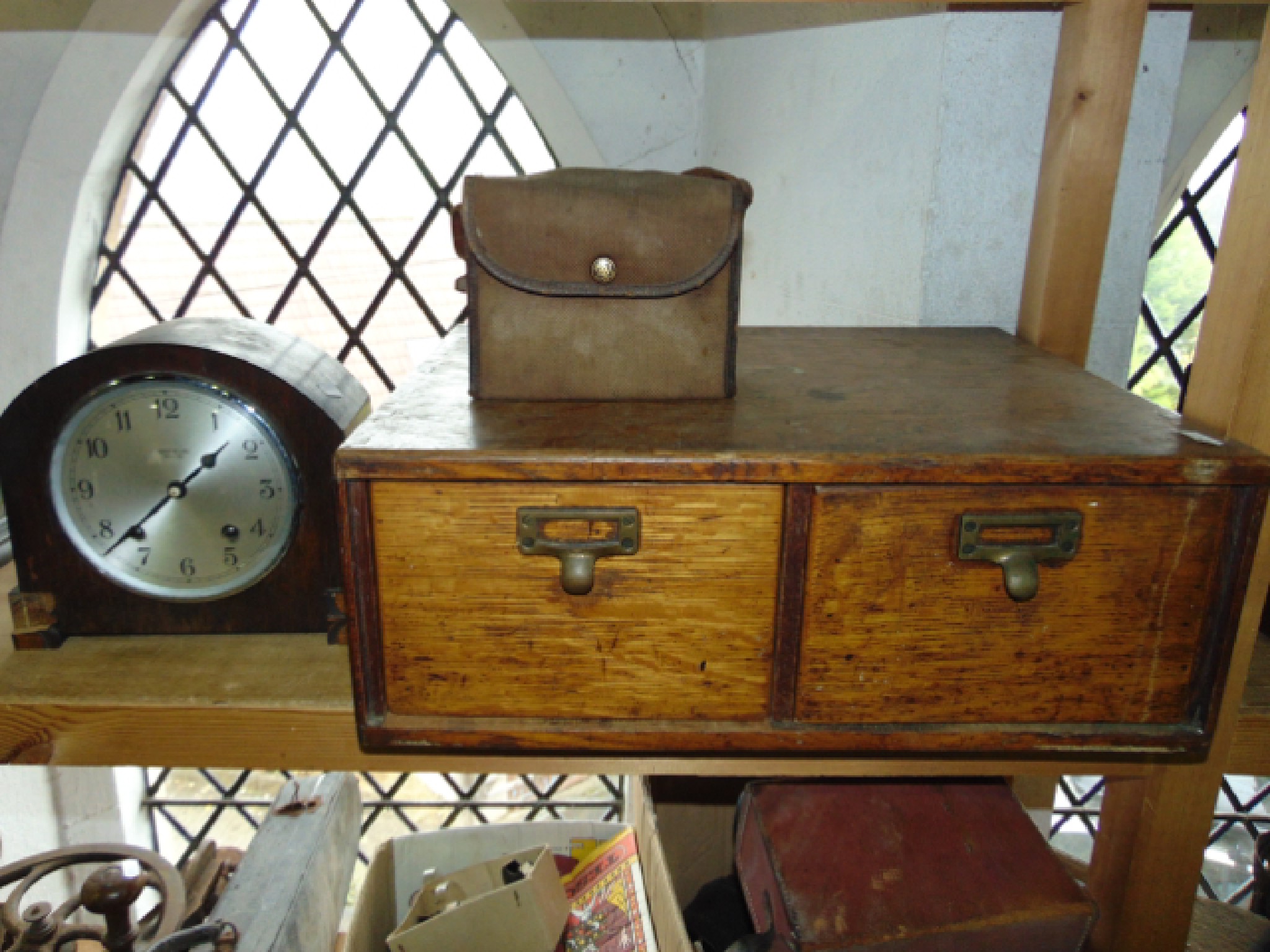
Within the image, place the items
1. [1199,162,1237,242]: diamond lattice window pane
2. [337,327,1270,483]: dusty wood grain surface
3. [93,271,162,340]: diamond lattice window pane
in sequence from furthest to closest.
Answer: [93,271,162,340]: diamond lattice window pane < [1199,162,1237,242]: diamond lattice window pane < [337,327,1270,483]: dusty wood grain surface

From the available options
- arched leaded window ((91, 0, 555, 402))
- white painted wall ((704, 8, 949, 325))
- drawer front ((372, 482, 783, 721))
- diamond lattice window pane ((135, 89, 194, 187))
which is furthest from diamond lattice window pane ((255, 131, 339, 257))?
drawer front ((372, 482, 783, 721))

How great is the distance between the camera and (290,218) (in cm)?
218

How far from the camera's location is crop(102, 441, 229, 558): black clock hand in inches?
32.6

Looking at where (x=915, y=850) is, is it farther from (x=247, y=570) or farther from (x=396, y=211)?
(x=396, y=211)

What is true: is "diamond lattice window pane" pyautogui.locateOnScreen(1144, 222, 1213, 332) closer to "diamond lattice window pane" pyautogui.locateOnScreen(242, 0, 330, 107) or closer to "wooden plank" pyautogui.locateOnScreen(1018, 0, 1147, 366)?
"wooden plank" pyautogui.locateOnScreen(1018, 0, 1147, 366)

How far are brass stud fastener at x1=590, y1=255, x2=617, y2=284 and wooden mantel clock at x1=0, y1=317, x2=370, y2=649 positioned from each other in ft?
0.98

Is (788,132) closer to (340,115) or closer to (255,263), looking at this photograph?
(340,115)

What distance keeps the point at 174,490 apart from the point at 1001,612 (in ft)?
2.47

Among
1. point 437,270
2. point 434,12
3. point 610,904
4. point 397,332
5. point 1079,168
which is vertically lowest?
point 610,904

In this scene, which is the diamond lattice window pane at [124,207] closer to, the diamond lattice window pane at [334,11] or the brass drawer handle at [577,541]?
the diamond lattice window pane at [334,11]

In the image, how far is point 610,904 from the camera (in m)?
1.12

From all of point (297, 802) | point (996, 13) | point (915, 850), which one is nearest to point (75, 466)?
point (297, 802)

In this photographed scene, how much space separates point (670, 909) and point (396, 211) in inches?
70.8

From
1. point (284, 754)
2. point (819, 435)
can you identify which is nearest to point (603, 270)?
point (819, 435)
